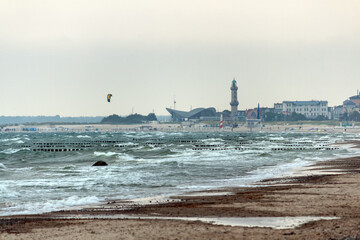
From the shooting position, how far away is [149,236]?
12.6 metres

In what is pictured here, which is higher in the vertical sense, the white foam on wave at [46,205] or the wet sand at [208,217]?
the wet sand at [208,217]

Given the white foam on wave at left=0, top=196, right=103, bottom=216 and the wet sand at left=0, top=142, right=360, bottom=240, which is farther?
the white foam on wave at left=0, top=196, right=103, bottom=216

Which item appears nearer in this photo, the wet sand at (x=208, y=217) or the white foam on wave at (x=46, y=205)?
the wet sand at (x=208, y=217)

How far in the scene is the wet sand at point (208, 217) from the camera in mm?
12688

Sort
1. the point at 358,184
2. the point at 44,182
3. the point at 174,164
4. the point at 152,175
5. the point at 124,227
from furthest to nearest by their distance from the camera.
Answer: the point at 174,164 → the point at 152,175 → the point at 44,182 → the point at 358,184 → the point at 124,227

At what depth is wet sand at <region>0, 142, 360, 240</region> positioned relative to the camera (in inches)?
500

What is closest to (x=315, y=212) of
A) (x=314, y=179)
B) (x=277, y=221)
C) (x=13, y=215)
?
(x=277, y=221)

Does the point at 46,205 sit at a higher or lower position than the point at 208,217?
lower

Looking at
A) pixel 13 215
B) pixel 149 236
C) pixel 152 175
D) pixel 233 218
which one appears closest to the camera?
pixel 149 236

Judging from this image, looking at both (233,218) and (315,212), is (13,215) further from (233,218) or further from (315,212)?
(315,212)

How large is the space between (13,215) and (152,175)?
1568cm

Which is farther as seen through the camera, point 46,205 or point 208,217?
point 46,205

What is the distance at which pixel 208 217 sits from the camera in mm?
15219

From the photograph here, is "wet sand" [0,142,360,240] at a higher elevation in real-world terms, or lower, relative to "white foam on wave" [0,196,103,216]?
higher
